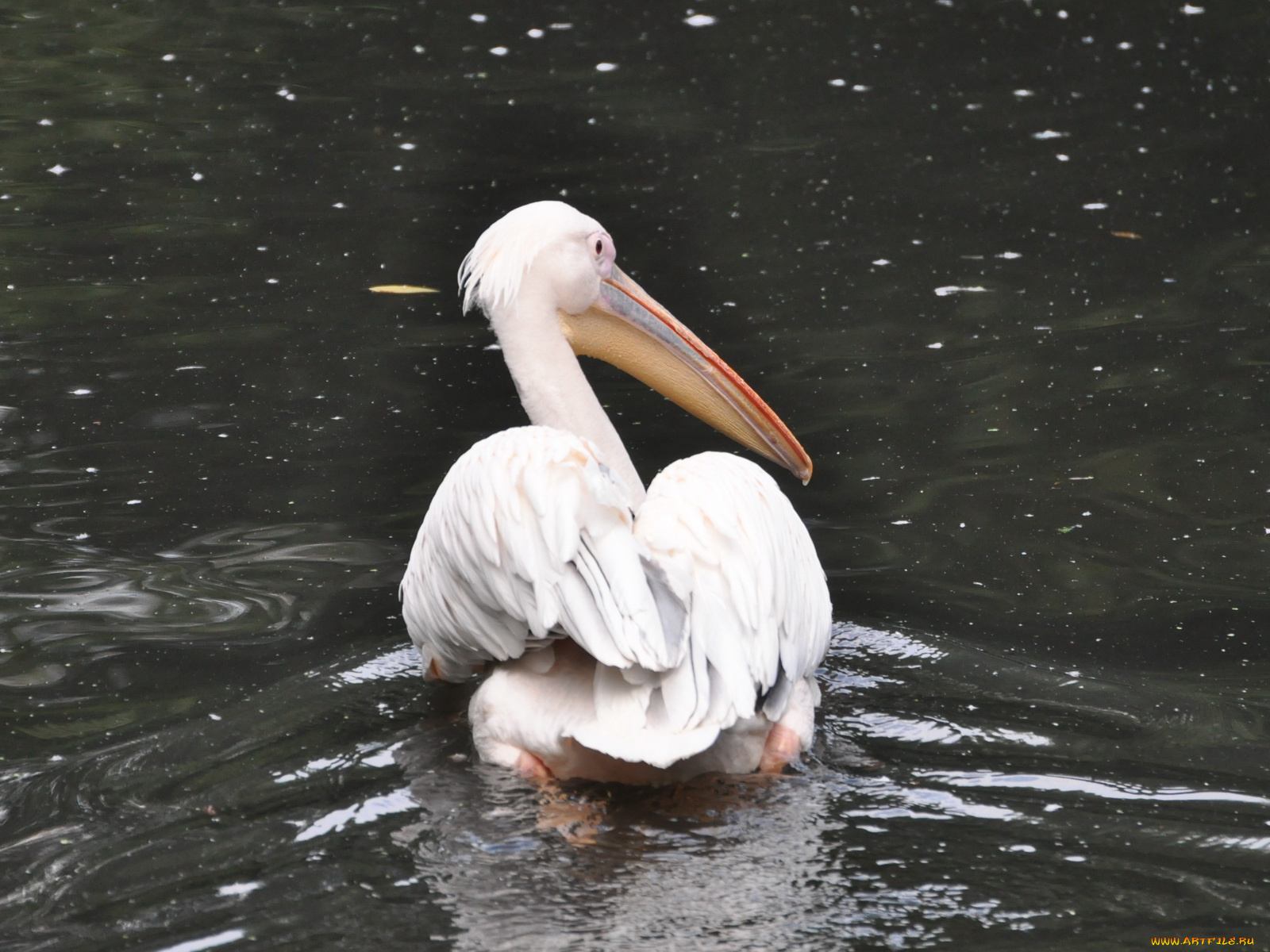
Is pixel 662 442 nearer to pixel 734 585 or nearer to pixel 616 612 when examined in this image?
pixel 734 585

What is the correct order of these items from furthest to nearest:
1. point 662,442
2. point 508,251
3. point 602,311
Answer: point 662,442, point 602,311, point 508,251

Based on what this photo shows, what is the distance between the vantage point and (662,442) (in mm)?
5230

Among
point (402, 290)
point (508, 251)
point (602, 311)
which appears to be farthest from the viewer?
point (402, 290)

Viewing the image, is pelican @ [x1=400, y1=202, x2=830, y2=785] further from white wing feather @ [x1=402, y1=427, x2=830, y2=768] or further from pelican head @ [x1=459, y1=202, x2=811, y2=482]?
pelican head @ [x1=459, y1=202, x2=811, y2=482]

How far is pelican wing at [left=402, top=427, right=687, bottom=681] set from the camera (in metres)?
2.99

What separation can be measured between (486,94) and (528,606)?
641cm

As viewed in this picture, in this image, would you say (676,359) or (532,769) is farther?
(676,359)

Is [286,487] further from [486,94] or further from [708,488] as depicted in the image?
[486,94]

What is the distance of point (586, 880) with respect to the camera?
9.15 feet

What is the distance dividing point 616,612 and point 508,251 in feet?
4.04

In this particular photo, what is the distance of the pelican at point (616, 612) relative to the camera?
2.99 meters

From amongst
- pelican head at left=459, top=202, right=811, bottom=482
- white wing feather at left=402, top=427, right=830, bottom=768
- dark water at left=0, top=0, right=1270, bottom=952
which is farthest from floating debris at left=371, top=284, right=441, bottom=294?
white wing feather at left=402, top=427, right=830, bottom=768

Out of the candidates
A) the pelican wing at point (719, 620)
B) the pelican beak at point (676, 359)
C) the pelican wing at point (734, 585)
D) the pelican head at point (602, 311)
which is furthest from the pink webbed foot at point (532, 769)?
the pelican beak at point (676, 359)

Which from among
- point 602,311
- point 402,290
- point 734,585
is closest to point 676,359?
point 602,311
